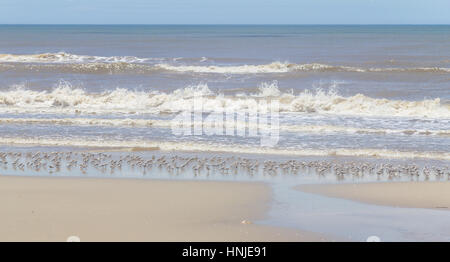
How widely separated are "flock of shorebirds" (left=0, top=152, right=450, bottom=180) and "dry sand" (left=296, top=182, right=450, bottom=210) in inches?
20.9

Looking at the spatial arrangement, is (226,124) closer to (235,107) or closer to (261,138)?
(261,138)

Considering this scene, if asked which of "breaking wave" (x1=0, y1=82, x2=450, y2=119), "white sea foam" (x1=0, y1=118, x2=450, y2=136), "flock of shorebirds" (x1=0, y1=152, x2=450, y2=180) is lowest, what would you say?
"flock of shorebirds" (x1=0, y1=152, x2=450, y2=180)

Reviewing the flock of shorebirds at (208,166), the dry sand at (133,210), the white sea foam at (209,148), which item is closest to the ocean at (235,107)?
the white sea foam at (209,148)

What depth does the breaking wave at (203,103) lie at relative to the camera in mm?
17594

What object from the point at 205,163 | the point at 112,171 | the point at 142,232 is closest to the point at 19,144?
the point at 112,171

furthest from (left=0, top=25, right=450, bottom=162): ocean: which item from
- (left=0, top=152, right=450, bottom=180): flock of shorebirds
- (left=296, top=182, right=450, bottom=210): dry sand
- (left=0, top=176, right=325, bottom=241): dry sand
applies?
(left=0, top=176, right=325, bottom=241): dry sand

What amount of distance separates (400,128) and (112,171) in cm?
734

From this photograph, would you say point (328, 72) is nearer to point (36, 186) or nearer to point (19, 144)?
point (19, 144)

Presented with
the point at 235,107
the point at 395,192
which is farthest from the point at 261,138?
the point at 235,107

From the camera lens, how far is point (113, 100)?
19875mm

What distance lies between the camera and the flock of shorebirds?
988 centimetres

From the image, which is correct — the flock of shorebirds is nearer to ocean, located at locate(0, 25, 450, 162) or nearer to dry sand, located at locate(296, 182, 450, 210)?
dry sand, located at locate(296, 182, 450, 210)

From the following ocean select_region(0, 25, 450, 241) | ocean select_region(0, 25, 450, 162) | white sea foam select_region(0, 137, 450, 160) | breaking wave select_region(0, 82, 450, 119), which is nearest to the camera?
ocean select_region(0, 25, 450, 241)

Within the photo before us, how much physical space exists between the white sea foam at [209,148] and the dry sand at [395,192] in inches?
97.2
